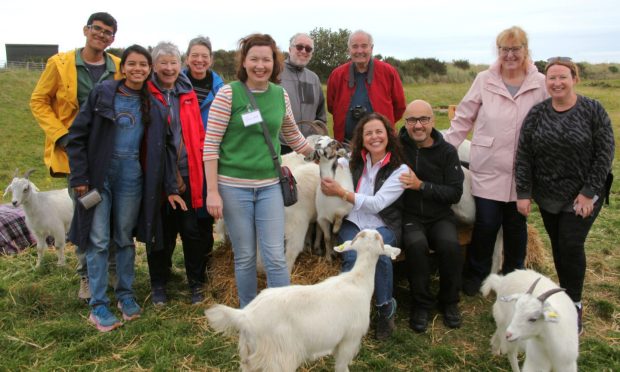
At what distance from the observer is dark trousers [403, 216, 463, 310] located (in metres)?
4.41

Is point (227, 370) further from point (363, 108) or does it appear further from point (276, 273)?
point (363, 108)

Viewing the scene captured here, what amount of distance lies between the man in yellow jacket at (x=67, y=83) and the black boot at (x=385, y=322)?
3.12 meters

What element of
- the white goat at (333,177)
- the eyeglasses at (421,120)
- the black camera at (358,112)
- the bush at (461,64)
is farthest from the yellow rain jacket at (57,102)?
the bush at (461,64)

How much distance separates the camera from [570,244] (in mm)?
4133

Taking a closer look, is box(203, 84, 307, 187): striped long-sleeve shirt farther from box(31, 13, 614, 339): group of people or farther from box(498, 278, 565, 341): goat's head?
box(498, 278, 565, 341): goat's head

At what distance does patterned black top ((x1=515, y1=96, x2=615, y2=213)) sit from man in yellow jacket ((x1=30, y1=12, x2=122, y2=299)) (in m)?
3.71

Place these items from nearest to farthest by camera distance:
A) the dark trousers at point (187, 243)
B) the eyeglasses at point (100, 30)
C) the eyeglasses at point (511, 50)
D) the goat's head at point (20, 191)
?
the eyeglasses at point (100, 30), the eyeglasses at point (511, 50), the dark trousers at point (187, 243), the goat's head at point (20, 191)

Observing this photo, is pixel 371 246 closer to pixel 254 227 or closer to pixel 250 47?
pixel 254 227

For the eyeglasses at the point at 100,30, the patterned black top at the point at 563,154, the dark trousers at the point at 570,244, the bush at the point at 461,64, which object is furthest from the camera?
the bush at the point at 461,64

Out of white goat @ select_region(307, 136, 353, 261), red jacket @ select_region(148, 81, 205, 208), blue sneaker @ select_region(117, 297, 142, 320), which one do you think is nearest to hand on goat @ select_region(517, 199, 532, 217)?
white goat @ select_region(307, 136, 353, 261)

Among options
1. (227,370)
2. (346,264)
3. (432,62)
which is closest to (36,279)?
(227,370)

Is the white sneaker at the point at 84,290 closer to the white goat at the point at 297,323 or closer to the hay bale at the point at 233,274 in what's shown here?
the hay bale at the point at 233,274

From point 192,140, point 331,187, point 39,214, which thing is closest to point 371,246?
point 331,187

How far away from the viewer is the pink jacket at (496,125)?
441 centimetres
